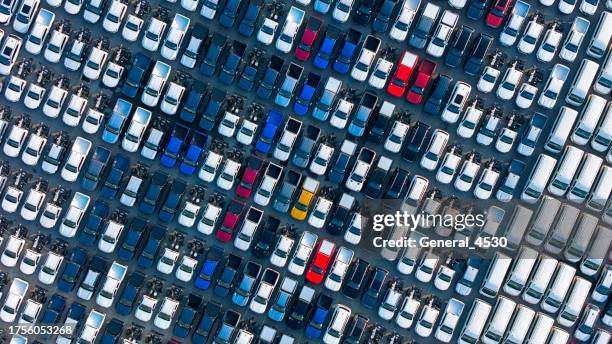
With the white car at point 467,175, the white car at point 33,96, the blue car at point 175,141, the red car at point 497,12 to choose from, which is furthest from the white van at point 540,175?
the white car at point 33,96

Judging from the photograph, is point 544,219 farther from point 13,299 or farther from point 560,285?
point 13,299

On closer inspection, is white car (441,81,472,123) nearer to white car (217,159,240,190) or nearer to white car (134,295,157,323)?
white car (217,159,240,190)

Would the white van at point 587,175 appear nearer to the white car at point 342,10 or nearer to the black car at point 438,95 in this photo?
the black car at point 438,95

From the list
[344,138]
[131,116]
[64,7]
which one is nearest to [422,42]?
[344,138]

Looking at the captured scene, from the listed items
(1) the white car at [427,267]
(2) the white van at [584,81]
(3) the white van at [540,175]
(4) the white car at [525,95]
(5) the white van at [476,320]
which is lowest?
(5) the white van at [476,320]

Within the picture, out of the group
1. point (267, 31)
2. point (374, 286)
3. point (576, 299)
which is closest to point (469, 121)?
point (374, 286)

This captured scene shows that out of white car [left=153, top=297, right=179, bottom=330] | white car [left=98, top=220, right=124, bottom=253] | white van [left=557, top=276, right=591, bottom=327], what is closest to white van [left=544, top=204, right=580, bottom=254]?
white van [left=557, top=276, right=591, bottom=327]

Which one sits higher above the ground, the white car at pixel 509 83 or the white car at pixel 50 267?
the white car at pixel 509 83

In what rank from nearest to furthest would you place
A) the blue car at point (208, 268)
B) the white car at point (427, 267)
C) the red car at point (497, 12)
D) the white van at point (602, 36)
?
the red car at point (497, 12), the white van at point (602, 36), the blue car at point (208, 268), the white car at point (427, 267)
